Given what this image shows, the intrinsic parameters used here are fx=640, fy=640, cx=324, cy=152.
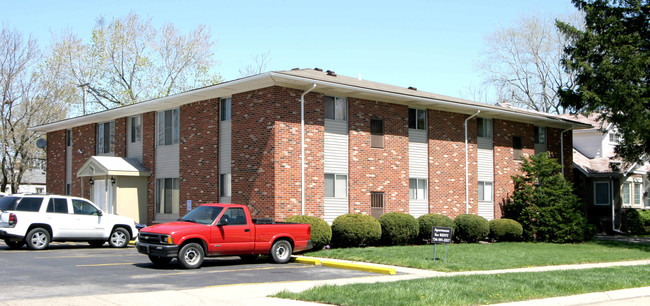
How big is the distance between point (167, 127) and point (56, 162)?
1182cm

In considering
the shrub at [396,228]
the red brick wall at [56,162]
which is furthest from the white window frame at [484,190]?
the red brick wall at [56,162]

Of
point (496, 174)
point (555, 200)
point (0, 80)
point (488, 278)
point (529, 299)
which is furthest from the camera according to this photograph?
point (0, 80)

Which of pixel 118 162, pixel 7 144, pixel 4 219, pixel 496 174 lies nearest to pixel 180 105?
pixel 118 162

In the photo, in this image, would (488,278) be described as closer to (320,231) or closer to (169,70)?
(320,231)

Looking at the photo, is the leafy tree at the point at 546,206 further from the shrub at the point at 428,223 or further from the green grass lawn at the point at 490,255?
the shrub at the point at 428,223

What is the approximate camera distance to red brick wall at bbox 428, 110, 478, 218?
27422 mm

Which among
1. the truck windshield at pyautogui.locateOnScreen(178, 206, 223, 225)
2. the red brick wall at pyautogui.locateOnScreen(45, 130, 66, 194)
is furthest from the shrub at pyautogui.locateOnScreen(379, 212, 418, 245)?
the red brick wall at pyautogui.locateOnScreen(45, 130, 66, 194)

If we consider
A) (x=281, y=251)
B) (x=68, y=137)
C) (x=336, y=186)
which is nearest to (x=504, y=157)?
(x=336, y=186)

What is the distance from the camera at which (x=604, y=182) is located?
36.7 m

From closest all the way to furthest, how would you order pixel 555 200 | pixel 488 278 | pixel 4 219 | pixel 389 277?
pixel 488 278 < pixel 389 277 < pixel 4 219 < pixel 555 200

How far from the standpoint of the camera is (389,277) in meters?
14.7

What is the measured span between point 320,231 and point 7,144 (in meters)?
32.0

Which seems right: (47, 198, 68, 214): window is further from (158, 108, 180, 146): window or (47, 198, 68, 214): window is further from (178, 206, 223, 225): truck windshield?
(158, 108, 180, 146): window

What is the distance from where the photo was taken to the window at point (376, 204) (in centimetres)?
2509
